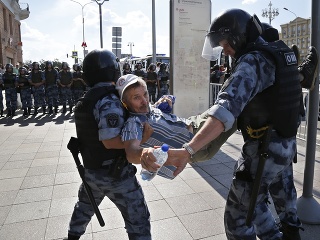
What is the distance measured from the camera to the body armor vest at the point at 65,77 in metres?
11.4

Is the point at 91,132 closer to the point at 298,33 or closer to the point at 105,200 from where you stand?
the point at 105,200

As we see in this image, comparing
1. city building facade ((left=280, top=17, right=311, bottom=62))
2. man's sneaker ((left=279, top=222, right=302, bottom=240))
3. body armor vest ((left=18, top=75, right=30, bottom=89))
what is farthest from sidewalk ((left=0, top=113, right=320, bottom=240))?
city building facade ((left=280, top=17, right=311, bottom=62))

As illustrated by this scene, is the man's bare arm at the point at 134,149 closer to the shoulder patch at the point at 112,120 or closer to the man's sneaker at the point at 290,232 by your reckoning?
the shoulder patch at the point at 112,120

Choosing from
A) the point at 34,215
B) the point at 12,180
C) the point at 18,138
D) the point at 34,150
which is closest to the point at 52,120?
the point at 18,138

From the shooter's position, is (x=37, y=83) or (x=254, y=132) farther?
(x=37, y=83)

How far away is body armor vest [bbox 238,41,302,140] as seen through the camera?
5.69 feet

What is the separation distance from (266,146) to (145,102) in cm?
80

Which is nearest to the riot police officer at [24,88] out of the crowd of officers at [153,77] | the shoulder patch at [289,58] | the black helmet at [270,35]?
the crowd of officers at [153,77]

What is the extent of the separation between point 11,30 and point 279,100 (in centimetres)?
3814

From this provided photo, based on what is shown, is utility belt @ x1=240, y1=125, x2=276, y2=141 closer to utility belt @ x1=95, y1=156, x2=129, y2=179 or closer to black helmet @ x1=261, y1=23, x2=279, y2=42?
black helmet @ x1=261, y1=23, x2=279, y2=42

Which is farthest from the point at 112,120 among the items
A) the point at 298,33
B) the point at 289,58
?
the point at 298,33

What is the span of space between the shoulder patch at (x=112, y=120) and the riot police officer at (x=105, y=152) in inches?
2.4

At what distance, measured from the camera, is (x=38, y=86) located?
10961mm

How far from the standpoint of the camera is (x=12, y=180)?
4.35 metres
